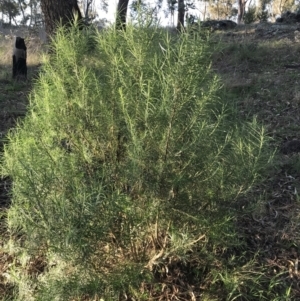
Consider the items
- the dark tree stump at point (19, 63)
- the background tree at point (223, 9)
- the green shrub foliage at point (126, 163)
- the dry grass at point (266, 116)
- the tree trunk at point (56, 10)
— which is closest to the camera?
the green shrub foliage at point (126, 163)

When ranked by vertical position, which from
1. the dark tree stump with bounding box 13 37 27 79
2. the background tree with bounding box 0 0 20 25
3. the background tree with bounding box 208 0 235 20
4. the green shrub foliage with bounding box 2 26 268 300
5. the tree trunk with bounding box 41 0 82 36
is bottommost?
the green shrub foliage with bounding box 2 26 268 300

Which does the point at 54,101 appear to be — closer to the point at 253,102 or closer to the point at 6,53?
the point at 253,102

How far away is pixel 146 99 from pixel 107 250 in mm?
896

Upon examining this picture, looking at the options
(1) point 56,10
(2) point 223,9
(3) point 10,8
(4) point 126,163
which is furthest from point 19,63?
(2) point 223,9

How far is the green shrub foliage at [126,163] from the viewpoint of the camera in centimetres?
204

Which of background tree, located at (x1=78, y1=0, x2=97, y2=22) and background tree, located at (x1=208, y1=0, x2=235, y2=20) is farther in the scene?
background tree, located at (x1=208, y1=0, x2=235, y2=20)

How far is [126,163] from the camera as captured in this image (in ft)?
7.36

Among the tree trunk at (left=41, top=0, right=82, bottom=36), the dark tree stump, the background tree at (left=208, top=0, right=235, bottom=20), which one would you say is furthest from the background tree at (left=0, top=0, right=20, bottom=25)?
the tree trunk at (left=41, top=0, right=82, bottom=36)

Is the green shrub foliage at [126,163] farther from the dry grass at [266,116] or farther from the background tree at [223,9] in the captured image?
the background tree at [223,9]

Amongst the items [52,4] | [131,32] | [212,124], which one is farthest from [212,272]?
[52,4]

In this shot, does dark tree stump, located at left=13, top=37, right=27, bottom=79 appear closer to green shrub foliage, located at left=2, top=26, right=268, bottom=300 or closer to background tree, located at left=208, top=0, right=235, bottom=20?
green shrub foliage, located at left=2, top=26, right=268, bottom=300

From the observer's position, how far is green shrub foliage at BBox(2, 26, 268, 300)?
2.04m

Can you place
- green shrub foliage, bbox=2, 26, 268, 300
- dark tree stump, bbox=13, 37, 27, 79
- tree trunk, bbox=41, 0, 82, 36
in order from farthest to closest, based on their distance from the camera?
dark tree stump, bbox=13, 37, 27, 79
tree trunk, bbox=41, 0, 82, 36
green shrub foliage, bbox=2, 26, 268, 300

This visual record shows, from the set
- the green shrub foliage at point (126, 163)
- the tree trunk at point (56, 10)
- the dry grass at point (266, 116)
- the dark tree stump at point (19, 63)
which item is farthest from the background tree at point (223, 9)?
the green shrub foliage at point (126, 163)
